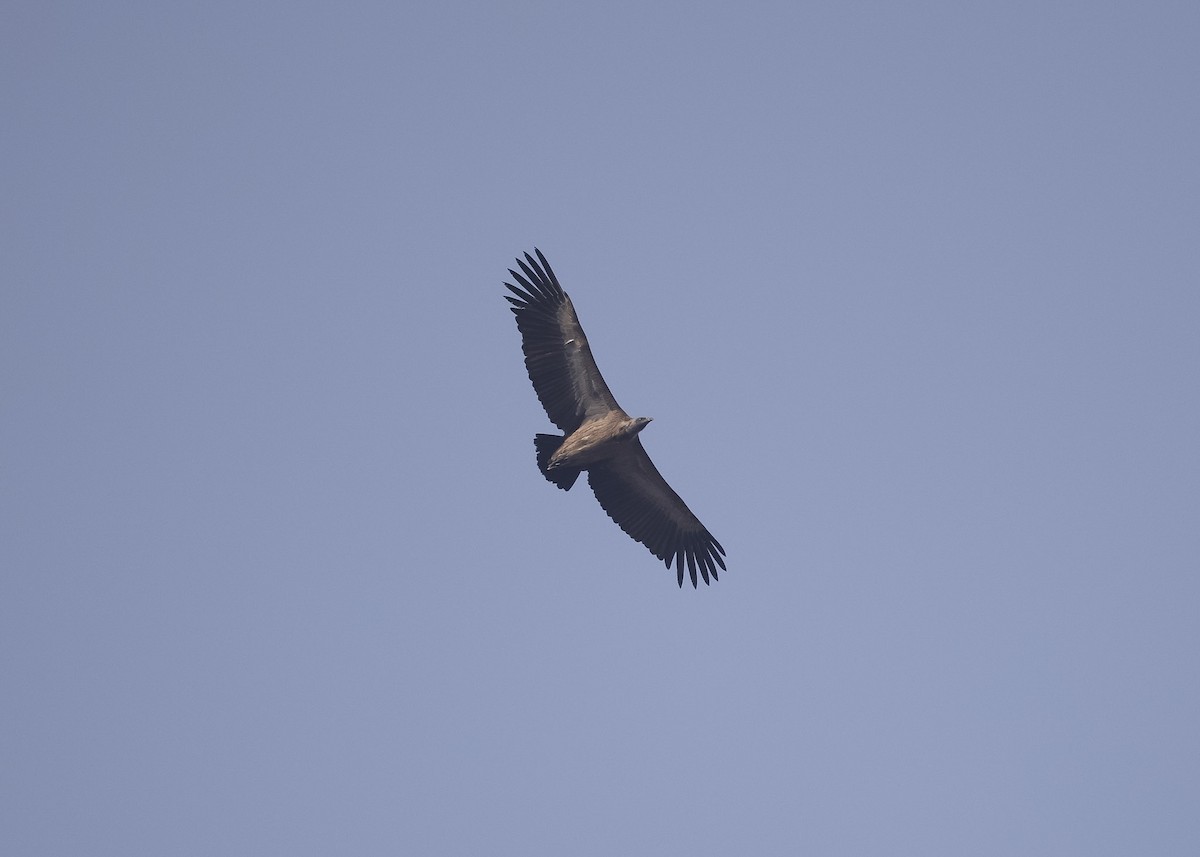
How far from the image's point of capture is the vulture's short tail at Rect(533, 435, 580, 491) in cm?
2438

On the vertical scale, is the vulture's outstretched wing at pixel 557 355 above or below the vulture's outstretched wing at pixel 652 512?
above

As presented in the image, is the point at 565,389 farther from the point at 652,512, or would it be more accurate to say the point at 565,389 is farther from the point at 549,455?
the point at 652,512

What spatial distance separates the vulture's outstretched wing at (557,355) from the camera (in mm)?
24406

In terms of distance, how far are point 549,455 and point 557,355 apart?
183 centimetres

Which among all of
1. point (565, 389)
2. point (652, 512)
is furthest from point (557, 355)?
point (652, 512)

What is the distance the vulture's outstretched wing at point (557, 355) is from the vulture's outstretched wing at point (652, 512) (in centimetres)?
123

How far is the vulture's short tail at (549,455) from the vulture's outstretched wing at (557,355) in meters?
0.36

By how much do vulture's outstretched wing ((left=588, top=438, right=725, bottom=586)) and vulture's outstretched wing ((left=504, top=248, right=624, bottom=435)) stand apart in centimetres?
123

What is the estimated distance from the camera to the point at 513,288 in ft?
81.0

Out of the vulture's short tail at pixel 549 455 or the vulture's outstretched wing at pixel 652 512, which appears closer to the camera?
the vulture's short tail at pixel 549 455

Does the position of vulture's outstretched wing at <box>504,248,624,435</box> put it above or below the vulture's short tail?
above

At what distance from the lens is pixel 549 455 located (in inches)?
960

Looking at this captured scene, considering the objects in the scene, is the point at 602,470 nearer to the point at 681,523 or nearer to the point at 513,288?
the point at 681,523

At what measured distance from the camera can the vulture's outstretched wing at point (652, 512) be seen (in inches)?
1009
